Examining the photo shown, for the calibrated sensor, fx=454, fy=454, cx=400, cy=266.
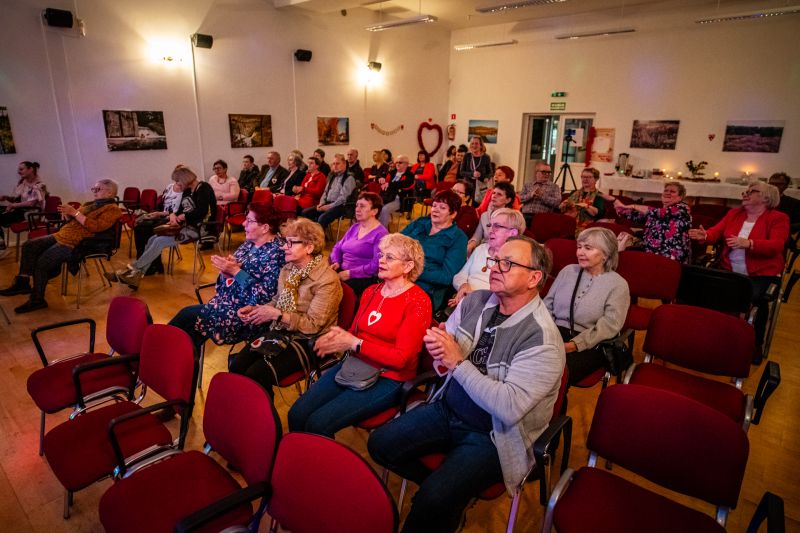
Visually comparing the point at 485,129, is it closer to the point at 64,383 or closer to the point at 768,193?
the point at 768,193

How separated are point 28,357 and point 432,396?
3552 mm

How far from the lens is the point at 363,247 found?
3672 mm

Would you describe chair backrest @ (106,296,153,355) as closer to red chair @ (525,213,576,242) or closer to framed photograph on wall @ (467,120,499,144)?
red chair @ (525,213,576,242)

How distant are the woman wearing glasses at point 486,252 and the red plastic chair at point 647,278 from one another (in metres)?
1.12

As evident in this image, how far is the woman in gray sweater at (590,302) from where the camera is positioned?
2600mm

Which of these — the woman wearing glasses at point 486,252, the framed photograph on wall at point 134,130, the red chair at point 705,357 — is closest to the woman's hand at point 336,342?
the woman wearing glasses at point 486,252

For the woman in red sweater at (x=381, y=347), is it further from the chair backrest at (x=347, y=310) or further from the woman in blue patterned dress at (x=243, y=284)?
the woman in blue patterned dress at (x=243, y=284)

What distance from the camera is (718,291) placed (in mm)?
3412

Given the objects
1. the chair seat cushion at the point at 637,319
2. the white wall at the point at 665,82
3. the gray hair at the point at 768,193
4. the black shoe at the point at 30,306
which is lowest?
the black shoe at the point at 30,306

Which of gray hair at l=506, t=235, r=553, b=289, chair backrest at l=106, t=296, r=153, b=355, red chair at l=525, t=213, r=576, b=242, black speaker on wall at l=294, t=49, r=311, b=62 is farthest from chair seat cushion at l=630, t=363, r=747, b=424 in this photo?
black speaker on wall at l=294, t=49, r=311, b=62

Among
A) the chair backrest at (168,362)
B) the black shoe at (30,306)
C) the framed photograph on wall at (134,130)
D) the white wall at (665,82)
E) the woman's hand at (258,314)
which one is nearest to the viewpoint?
the chair backrest at (168,362)

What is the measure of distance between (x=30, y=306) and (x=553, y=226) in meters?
5.55

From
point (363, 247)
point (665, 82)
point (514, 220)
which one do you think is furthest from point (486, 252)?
point (665, 82)

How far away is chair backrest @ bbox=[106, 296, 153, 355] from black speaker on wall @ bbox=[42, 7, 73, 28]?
→ 21.7 feet
